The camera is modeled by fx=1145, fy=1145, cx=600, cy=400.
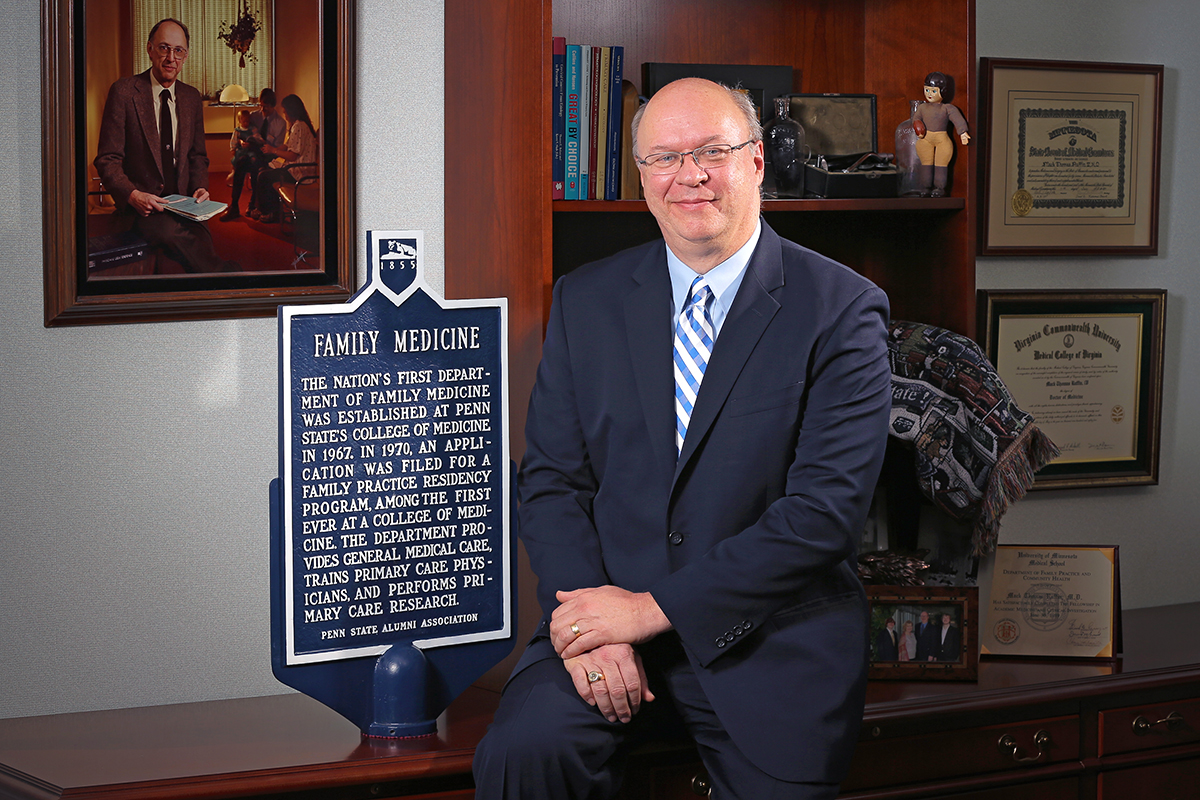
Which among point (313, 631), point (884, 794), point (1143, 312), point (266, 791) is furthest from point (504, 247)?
point (1143, 312)

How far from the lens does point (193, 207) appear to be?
221 centimetres

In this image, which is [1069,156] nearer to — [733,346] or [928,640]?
[928,640]

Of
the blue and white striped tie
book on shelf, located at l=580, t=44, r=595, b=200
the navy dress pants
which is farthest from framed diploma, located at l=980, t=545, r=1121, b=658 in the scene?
book on shelf, located at l=580, t=44, r=595, b=200

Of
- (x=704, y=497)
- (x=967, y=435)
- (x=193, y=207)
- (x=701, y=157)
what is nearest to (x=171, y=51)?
(x=193, y=207)

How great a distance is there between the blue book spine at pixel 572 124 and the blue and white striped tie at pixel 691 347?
37cm

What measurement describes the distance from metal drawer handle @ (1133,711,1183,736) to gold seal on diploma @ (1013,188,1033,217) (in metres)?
1.21

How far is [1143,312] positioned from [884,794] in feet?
4.87

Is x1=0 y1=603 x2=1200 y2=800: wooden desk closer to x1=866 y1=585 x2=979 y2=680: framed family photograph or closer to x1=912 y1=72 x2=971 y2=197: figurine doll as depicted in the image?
x1=866 y1=585 x2=979 y2=680: framed family photograph

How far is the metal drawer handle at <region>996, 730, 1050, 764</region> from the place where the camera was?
7.50 feet

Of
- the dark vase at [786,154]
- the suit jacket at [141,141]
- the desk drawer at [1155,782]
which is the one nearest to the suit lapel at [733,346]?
the dark vase at [786,154]

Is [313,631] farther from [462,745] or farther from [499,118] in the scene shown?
[499,118]

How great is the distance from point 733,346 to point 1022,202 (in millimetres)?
1309

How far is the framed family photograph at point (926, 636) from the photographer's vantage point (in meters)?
2.33

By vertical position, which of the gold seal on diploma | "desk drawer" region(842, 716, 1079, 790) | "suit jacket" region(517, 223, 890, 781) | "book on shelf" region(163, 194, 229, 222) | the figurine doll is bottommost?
"desk drawer" region(842, 716, 1079, 790)
